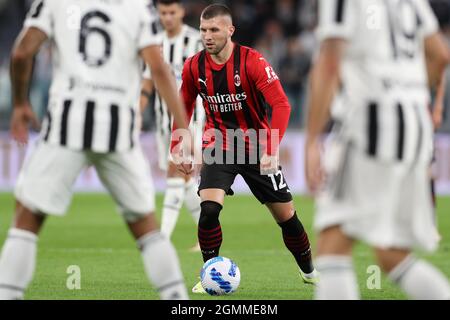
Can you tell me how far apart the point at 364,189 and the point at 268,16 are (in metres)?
17.0

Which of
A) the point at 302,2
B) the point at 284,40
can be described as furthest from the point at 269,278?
the point at 302,2

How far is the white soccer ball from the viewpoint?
24.8 ft

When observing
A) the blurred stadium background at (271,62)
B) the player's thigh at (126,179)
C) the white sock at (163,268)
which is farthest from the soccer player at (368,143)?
the blurred stadium background at (271,62)

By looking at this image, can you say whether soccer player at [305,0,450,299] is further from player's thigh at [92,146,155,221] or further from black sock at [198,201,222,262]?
black sock at [198,201,222,262]

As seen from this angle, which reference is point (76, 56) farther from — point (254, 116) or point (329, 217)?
point (254, 116)

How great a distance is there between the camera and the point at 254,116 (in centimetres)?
803

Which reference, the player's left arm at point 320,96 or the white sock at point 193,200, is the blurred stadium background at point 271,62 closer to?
the white sock at point 193,200

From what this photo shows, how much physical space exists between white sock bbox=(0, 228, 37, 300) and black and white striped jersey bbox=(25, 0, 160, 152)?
0.52 meters

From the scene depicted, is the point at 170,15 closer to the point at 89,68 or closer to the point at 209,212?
the point at 209,212

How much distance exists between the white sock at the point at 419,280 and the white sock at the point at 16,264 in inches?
71.9

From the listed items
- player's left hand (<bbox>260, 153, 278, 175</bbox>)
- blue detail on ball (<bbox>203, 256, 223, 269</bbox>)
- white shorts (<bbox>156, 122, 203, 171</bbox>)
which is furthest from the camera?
white shorts (<bbox>156, 122, 203, 171</bbox>)

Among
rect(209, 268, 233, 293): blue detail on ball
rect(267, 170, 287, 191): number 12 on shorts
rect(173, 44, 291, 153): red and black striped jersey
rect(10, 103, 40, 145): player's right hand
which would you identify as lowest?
rect(209, 268, 233, 293): blue detail on ball

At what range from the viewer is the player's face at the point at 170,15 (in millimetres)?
10617

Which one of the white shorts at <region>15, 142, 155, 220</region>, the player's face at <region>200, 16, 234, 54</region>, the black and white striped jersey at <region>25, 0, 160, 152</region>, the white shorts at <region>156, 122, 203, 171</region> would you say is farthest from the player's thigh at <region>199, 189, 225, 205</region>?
the white shorts at <region>156, 122, 203, 171</region>
